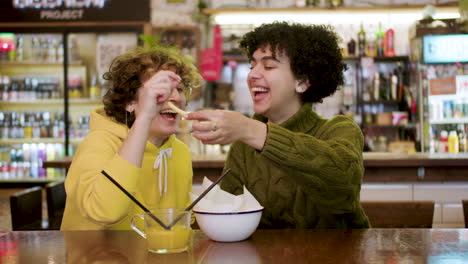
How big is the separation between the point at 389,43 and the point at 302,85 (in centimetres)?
481

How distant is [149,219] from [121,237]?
0.22 metres

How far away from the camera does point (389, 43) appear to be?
641 cm

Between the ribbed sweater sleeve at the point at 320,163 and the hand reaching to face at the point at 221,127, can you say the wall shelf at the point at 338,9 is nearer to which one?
the ribbed sweater sleeve at the point at 320,163

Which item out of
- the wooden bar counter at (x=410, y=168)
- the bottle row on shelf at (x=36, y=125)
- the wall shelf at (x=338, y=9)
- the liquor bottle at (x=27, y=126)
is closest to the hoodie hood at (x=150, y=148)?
the wooden bar counter at (x=410, y=168)

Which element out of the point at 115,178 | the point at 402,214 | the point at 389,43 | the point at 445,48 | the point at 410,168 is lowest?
the point at 410,168

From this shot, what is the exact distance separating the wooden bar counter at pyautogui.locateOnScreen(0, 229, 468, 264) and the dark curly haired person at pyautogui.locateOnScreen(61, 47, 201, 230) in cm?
13

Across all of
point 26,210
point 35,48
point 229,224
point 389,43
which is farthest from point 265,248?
point 35,48

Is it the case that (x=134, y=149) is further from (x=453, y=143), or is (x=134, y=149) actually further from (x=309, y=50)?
→ (x=453, y=143)

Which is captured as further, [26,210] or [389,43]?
[389,43]

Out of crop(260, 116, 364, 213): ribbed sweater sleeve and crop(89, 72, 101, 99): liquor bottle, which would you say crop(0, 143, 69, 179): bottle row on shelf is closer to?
crop(89, 72, 101, 99): liquor bottle

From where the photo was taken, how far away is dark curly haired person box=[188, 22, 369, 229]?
1441mm

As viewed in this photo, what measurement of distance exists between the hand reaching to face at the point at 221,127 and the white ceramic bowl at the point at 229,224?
0.65ft

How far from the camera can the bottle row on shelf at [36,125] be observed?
6.54m

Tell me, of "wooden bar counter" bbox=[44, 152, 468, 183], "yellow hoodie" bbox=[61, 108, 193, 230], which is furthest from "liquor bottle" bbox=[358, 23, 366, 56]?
"yellow hoodie" bbox=[61, 108, 193, 230]
